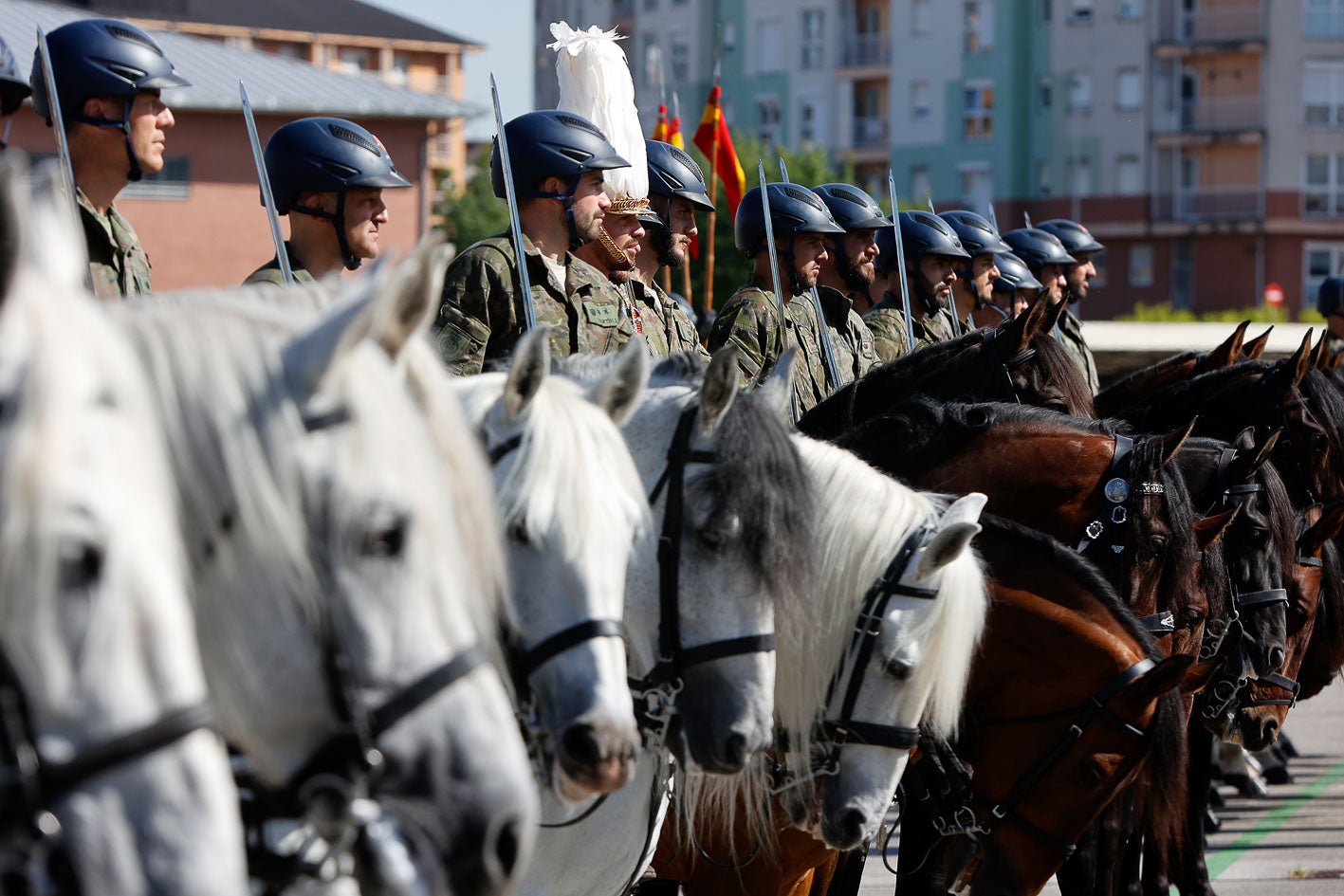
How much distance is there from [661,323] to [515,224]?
61.2 inches

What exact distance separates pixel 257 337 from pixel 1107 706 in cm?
347

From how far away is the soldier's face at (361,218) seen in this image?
5.38 metres

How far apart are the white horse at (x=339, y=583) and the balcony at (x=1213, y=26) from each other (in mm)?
56426

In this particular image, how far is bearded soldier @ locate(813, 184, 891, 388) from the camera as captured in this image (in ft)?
27.8

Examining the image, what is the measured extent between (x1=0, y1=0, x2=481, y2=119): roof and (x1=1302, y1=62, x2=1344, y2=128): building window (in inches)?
1151

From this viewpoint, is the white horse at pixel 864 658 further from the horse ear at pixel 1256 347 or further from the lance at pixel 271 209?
the horse ear at pixel 1256 347

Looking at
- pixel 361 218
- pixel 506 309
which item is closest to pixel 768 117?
pixel 506 309

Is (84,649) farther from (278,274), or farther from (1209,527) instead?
(1209,527)

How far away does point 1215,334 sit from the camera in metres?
16.9

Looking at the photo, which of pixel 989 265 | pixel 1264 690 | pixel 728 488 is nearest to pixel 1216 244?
pixel 989 265

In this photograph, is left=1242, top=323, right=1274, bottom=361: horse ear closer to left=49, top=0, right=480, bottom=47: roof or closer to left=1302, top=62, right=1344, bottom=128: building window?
left=1302, top=62, right=1344, bottom=128: building window

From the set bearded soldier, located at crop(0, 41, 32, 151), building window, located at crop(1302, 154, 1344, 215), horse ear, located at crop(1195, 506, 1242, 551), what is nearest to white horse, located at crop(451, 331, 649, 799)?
bearded soldier, located at crop(0, 41, 32, 151)

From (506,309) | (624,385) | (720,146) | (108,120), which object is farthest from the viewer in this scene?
(720,146)

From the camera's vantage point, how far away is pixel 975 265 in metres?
10.8
